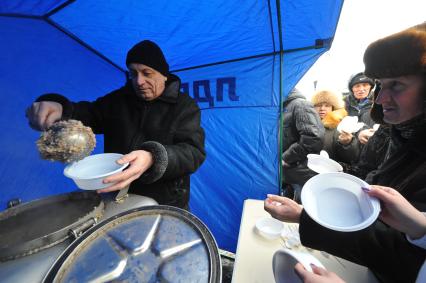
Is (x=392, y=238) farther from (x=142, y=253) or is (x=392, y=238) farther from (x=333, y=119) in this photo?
(x=333, y=119)

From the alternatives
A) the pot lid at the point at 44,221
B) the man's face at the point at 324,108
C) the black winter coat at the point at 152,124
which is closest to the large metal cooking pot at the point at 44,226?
the pot lid at the point at 44,221

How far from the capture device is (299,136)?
9.95ft

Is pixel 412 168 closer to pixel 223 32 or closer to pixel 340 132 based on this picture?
pixel 223 32

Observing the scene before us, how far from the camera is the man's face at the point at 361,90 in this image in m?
3.36

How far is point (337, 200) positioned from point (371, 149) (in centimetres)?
150

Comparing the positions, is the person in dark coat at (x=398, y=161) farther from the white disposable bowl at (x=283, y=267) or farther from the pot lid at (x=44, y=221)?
the pot lid at (x=44, y=221)

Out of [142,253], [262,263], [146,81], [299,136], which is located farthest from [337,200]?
[299,136]

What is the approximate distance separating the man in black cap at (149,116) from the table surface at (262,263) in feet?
1.89

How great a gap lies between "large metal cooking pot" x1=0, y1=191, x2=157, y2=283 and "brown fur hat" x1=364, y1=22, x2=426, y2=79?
143 centimetres

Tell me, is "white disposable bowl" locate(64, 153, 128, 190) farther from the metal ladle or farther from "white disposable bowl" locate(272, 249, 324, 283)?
"white disposable bowl" locate(272, 249, 324, 283)

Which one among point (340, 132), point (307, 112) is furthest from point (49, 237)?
point (340, 132)

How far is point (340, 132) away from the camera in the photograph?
2975 mm

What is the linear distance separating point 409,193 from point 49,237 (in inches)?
61.8

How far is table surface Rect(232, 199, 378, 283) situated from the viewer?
4.04 feet
